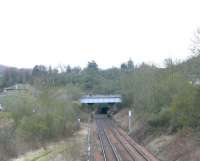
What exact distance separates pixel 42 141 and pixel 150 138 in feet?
45.7

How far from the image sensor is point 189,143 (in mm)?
31906

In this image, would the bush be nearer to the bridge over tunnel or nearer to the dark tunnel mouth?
the bridge over tunnel

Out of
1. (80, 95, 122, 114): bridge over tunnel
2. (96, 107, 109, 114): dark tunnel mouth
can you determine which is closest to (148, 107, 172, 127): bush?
(80, 95, 122, 114): bridge over tunnel

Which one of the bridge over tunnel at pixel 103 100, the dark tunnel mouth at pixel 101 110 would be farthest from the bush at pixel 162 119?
the dark tunnel mouth at pixel 101 110

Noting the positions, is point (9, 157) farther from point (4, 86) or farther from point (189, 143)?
point (4, 86)

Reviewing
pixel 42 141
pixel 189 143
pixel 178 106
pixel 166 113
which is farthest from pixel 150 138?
pixel 42 141

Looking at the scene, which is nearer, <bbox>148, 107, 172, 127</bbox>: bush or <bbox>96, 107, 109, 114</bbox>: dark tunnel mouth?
<bbox>148, 107, 172, 127</bbox>: bush

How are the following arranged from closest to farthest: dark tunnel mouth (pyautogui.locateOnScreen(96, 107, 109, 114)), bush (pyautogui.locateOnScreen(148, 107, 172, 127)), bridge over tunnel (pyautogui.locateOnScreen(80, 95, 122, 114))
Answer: bush (pyautogui.locateOnScreen(148, 107, 172, 127)) → bridge over tunnel (pyautogui.locateOnScreen(80, 95, 122, 114)) → dark tunnel mouth (pyautogui.locateOnScreen(96, 107, 109, 114))

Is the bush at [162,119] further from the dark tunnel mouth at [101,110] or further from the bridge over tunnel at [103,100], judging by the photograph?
the dark tunnel mouth at [101,110]

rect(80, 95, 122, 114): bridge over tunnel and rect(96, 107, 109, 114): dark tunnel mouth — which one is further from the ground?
rect(80, 95, 122, 114): bridge over tunnel

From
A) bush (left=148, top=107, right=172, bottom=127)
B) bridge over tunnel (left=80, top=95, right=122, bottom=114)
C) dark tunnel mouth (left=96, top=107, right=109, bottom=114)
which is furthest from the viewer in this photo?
dark tunnel mouth (left=96, top=107, right=109, bottom=114)

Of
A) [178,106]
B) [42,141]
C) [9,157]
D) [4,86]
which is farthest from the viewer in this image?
[4,86]

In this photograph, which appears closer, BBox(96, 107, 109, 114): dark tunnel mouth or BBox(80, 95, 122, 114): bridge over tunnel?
BBox(80, 95, 122, 114): bridge over tunnel

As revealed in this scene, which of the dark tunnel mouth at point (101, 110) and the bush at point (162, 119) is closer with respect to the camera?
the bush at point (162, 119)
